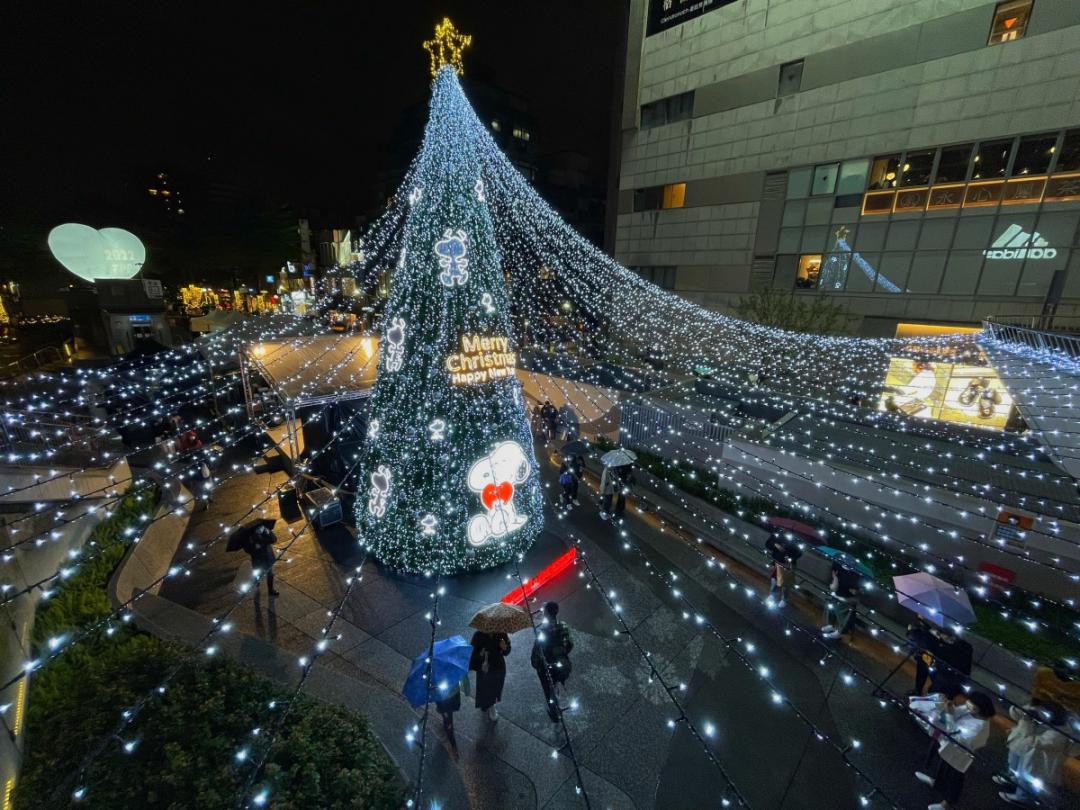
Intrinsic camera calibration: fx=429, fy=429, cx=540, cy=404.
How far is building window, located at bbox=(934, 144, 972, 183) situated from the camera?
1708 cm

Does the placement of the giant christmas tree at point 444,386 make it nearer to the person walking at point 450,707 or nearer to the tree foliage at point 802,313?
the person walking at point 450,707

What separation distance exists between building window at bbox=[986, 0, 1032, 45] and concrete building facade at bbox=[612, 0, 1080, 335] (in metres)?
0.05

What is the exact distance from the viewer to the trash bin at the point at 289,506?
10352 millimetres

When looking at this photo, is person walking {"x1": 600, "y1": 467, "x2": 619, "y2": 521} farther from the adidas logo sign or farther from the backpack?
the adidas logo sign

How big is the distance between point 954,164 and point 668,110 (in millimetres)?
14128

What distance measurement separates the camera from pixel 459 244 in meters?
7.26

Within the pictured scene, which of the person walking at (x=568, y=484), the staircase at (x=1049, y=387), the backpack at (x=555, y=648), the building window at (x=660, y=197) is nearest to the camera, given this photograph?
the backpack at (x=555, y=648)

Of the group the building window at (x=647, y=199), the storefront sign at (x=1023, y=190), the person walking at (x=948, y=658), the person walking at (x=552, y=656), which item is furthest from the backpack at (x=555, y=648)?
the building window at (x=647, y=199)

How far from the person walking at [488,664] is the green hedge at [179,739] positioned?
1.28 metres

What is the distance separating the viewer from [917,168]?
1814cm

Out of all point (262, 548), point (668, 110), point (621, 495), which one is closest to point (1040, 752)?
point (621, 495)

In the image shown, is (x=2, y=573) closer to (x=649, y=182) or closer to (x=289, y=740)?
(x=289, y=740)

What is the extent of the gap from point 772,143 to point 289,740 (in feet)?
90.7

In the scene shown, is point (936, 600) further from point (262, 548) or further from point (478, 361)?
point (262, 548)
